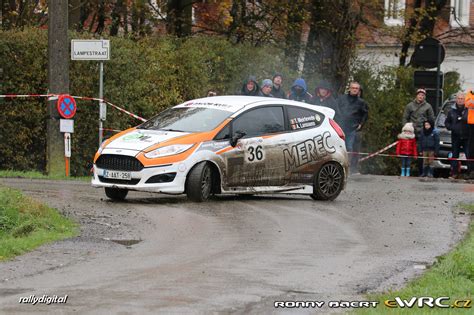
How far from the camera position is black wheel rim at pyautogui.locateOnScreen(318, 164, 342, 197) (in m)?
21.1

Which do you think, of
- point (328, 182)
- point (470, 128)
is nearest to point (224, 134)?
point (328, 182)

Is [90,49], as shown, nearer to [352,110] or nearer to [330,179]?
[330,179]

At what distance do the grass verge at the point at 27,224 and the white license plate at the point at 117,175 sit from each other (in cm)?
249

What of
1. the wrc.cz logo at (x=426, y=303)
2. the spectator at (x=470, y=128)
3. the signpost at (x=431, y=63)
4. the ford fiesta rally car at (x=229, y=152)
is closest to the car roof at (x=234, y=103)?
the ford fiesta rally car at (x=229, y=152)

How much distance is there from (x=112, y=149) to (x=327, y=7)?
1721 cm

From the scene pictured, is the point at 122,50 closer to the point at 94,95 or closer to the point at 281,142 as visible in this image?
the point at 94,95

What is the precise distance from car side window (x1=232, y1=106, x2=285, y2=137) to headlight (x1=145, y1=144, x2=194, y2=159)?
1109 mm

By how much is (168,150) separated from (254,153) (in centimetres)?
164

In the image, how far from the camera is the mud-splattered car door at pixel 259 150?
19.9m

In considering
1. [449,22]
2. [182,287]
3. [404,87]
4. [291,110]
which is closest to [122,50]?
[291,110]

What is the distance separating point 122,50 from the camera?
2722cm

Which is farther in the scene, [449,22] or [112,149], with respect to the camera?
[449,22]

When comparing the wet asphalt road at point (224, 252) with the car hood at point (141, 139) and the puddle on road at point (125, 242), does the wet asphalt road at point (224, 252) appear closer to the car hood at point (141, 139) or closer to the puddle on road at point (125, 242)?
the puddle on road at point (125, 242)

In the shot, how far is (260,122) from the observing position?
20.5 meters
